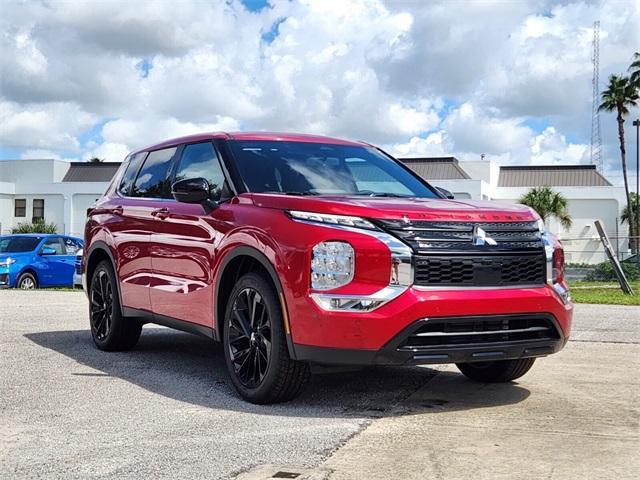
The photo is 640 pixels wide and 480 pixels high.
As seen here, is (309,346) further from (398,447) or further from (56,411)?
(56,411)

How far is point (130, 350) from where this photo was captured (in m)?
7.94

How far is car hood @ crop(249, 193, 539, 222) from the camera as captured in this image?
197 inches

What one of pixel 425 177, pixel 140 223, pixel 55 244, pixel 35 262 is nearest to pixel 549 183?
pixel 425 177

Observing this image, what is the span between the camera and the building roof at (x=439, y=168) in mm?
64875

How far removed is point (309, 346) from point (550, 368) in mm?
2802

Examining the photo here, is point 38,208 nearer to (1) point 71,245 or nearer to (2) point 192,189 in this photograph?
(1) point 71,245

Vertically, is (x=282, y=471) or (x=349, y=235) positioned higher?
(x=349, y=235)

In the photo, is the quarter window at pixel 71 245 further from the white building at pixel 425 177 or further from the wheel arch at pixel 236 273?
the white building at pixel 425 177

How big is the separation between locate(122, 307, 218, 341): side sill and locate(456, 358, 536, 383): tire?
1940 millimetres

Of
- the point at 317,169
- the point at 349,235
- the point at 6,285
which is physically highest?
the point at 317,169

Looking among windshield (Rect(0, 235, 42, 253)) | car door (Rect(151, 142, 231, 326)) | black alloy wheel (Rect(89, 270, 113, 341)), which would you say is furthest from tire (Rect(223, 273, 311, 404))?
windshield (Rect(0, 235, 42, 253))

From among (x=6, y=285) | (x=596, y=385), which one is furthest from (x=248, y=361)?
(x=6, y=285)

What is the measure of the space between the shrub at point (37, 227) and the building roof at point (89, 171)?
285 inches

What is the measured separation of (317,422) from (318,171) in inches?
80.0
